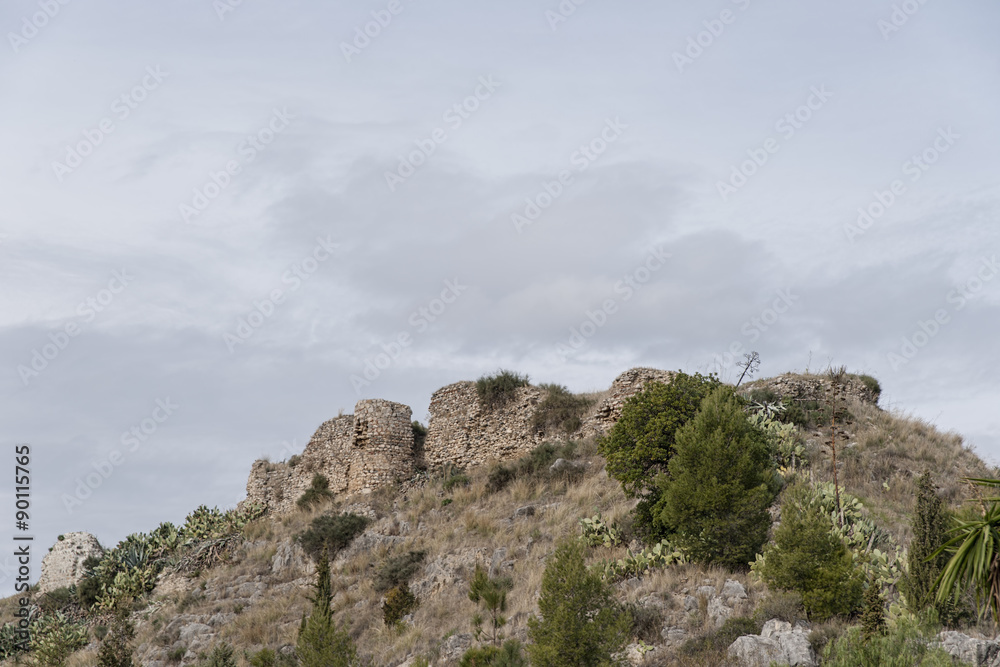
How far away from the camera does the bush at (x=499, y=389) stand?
34500 millimetres

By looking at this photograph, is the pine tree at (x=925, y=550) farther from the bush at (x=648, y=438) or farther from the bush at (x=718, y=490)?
the bush at (x=648, y=438)

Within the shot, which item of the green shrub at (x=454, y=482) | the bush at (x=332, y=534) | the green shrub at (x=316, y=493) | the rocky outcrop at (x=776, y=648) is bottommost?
the rocky outcrop at (x=776, y=648)

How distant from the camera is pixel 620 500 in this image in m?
26.1

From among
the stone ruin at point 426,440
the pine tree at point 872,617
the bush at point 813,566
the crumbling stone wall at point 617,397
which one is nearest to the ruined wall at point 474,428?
the stone ruin at point 426,440

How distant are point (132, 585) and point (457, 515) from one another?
12819mm

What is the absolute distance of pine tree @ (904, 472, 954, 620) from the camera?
16.7 metres

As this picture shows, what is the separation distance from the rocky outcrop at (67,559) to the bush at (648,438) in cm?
2570

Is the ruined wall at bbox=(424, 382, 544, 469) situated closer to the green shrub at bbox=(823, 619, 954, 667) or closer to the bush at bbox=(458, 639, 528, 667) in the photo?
the bush at bbox=(458, 639, 528, 667)

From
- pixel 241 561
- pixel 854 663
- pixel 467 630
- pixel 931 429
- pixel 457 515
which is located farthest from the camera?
pixel 241 561

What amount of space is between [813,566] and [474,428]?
60.4 feet

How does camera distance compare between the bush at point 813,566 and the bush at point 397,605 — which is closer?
the bush at point 813,566

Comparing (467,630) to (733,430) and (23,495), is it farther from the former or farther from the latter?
(23,495)

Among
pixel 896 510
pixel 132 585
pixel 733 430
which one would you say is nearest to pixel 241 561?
pixel 132 585

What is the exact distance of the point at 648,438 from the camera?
23.2 meters
